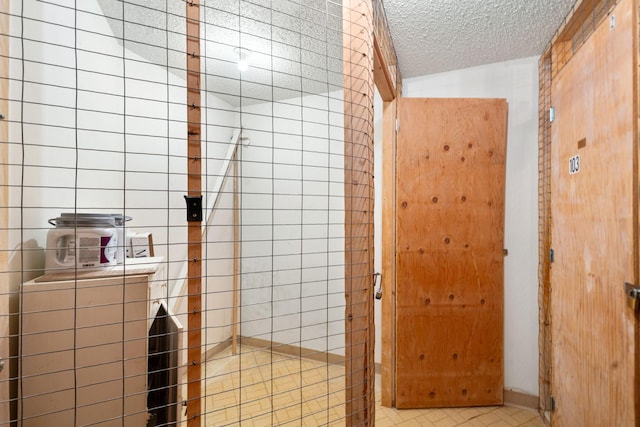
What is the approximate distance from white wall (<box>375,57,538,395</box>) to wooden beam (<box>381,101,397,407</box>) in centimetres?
76

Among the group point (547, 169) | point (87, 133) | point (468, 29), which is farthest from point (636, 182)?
point (87, 133)

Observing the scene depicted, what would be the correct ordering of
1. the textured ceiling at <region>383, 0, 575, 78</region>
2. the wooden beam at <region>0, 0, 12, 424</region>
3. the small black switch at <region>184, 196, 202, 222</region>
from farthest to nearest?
the textured ceiling at <region>383, 0, 575, 78</region>, the wooden beam at <region>0, 0, 12, 424</region>, the small black switch at <region>184, 196, 202, 222</region>

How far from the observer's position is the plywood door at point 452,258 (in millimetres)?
1889

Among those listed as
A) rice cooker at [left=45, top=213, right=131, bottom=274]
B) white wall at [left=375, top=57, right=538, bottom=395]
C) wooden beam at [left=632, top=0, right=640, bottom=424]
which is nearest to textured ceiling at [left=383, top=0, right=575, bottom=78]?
white wall at [left=375, top=57, right=538, bottom=395]

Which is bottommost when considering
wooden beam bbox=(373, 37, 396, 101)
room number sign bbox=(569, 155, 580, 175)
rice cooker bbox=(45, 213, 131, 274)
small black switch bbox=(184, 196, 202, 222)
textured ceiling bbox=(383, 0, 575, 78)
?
rice cooker bbox=(45, 213, 131, 274)

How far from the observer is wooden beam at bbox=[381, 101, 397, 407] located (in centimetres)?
192

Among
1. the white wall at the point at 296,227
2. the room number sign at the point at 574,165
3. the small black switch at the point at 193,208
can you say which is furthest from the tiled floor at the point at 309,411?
the room number sign at the point at 574,165

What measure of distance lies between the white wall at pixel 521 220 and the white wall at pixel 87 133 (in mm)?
1855

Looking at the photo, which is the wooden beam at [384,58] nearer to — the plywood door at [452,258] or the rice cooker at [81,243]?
the plywood door at [452,258]

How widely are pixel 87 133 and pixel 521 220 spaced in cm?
263

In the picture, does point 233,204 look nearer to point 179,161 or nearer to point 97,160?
point 179,161

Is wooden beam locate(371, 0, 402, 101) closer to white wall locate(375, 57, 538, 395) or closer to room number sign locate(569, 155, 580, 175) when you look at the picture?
white wall locate(375, 57, 538, 395)

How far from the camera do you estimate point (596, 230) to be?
49.8 inches

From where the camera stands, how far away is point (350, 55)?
1.10 metres
